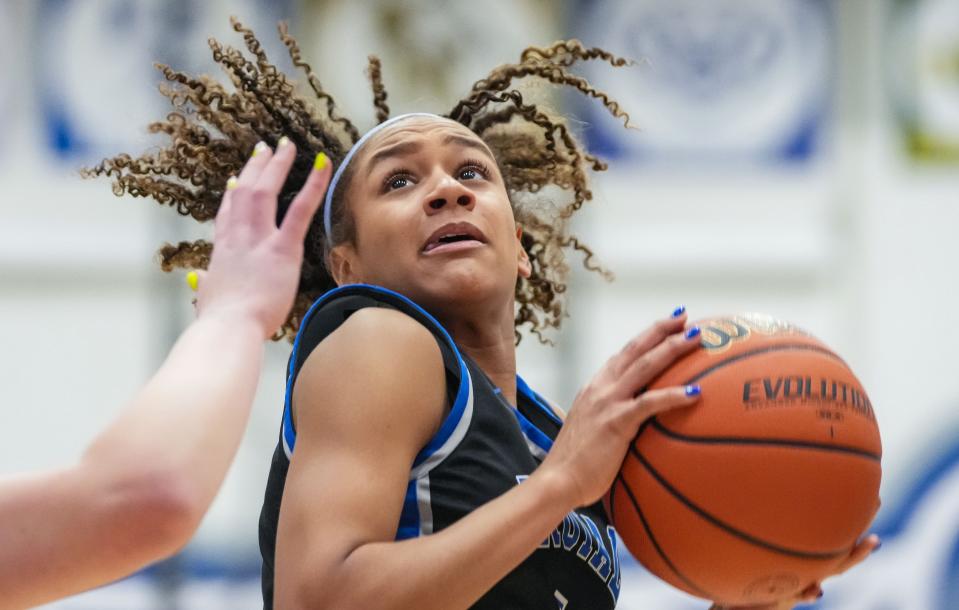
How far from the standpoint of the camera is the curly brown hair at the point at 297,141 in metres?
2.59

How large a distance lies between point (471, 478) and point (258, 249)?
0.81 metres

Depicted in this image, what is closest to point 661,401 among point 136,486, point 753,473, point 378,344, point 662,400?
point 662,400

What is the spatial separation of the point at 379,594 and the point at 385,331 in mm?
393

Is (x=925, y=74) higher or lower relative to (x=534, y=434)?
higher

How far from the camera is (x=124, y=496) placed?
40.8 inches

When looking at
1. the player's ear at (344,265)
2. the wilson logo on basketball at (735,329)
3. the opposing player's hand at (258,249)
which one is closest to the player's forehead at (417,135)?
the player's ear at (344,265)

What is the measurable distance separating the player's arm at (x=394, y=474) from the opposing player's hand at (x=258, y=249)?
1.94 feet

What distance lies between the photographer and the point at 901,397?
5.68 meters

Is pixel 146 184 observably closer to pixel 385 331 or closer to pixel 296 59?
pixel 296 59

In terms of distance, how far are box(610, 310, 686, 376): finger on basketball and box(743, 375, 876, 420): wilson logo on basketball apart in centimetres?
13

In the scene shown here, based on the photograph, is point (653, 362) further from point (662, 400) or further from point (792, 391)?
point (792, 391)

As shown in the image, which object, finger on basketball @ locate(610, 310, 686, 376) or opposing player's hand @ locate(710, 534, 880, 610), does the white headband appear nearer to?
finger on basketball @ locate(610, 310, 686, 376)

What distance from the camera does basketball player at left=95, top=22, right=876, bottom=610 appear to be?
1756 millimetres

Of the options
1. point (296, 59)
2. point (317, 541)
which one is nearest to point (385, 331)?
point (317, 541)
